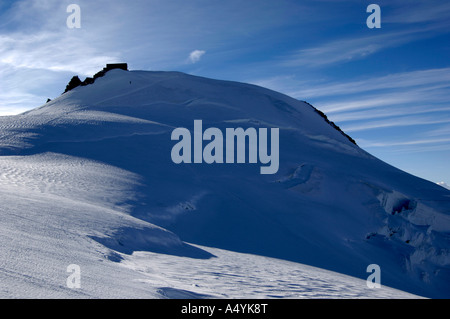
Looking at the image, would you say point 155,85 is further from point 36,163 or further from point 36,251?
point 36,251

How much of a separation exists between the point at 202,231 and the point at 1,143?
36.7 ft

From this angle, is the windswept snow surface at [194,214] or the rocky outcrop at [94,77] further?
Result: the rocky outcrop at [94,77]

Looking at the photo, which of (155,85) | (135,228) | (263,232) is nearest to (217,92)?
(155,85)

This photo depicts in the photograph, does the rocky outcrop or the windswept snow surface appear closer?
the windswept snow surface

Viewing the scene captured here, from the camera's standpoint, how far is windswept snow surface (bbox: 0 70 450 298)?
6.68m

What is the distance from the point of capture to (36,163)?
52.9 feet

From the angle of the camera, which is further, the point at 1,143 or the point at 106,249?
the point at 1,143

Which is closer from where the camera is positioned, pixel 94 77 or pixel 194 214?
pixel 194 214

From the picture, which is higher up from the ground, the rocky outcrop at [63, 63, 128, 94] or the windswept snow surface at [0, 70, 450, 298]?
the rocky outcrop at [63, 63, 128, 94]

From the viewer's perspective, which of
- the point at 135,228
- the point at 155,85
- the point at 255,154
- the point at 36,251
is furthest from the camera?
the point at 155,85

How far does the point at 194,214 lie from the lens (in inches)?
569

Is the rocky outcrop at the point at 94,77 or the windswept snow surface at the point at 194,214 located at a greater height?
the rocky outcrop at the point at 94,77

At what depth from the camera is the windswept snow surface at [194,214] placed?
21.9 feet

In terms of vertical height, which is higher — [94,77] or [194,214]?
[94,77]
